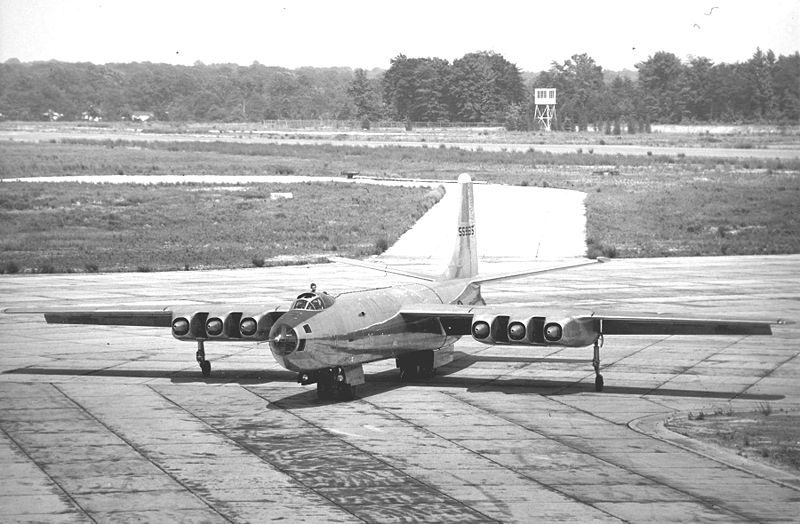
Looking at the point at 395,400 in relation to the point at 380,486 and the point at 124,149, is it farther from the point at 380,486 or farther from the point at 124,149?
the point at 124,149

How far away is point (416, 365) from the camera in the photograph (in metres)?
29.8

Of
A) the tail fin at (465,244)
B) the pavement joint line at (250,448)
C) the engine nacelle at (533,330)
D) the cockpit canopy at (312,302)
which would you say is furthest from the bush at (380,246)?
the cockpit canopy at (312,302)

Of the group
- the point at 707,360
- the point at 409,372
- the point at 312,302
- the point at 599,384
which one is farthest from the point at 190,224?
the point at 599,384

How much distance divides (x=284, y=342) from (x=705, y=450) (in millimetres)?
9155

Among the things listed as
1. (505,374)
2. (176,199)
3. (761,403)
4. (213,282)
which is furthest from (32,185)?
(761,403)

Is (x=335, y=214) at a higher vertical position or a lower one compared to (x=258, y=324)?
higher

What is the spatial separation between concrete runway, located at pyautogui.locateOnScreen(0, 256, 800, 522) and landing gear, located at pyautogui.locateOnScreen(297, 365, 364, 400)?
0.37m

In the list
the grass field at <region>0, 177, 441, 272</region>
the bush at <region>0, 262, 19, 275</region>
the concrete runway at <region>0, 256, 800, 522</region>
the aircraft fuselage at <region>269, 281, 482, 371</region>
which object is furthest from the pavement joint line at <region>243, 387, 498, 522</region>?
the grass field at <region>0, 177, 441, 272</region>

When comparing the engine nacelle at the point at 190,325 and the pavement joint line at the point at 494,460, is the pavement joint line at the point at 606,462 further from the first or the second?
the engine nacelle at the point at 190,325

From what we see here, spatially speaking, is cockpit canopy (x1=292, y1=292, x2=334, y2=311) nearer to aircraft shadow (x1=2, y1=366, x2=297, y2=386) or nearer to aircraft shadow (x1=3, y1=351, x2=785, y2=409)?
aircraft shadow (x1=3, y1=351, x2=785, y2=409)

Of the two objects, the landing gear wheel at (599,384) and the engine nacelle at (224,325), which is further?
the engine nacelle at (224,325)

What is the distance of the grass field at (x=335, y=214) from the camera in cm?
5922

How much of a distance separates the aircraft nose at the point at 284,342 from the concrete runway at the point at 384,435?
1617mm

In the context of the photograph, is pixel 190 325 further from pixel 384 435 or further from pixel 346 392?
pixel 384 435
